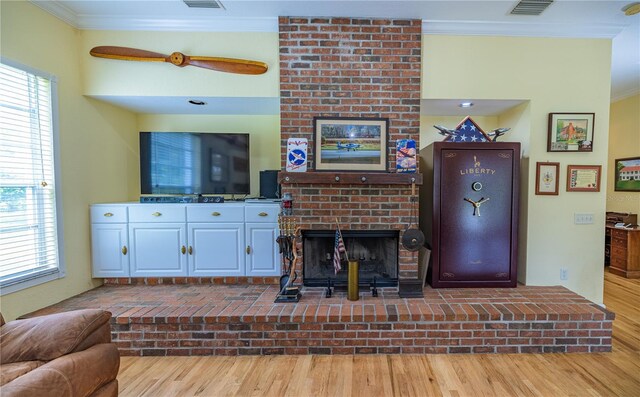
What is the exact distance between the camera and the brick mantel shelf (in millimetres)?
2471

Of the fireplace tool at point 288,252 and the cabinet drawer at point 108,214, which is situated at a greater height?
the cabinet drawer at point 108,214

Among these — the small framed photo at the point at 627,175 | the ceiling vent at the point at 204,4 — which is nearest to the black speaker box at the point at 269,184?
the ceiling vent at the point at 204,4

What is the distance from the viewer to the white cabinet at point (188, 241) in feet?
9.25

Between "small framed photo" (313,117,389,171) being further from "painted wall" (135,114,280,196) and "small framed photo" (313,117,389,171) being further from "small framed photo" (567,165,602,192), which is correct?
"small framed photo" (567,165,602,192)

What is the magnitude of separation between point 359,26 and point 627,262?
16.0 ft

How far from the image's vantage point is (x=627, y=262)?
12.4 ft

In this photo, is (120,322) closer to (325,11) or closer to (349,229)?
(349,229)

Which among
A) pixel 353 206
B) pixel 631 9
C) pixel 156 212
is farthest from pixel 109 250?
pixel 631 9

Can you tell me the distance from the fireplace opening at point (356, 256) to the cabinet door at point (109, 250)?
6.27ft

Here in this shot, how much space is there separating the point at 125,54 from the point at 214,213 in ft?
5.72

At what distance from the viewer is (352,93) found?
2627 mm

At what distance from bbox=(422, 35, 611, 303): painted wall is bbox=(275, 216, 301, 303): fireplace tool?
1.86m

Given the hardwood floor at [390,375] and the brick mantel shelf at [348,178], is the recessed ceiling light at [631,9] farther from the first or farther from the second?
the hardwood floor at [390,375]

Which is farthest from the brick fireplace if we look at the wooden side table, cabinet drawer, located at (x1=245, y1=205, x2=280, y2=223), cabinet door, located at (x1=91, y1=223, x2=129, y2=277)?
the wooden side table
